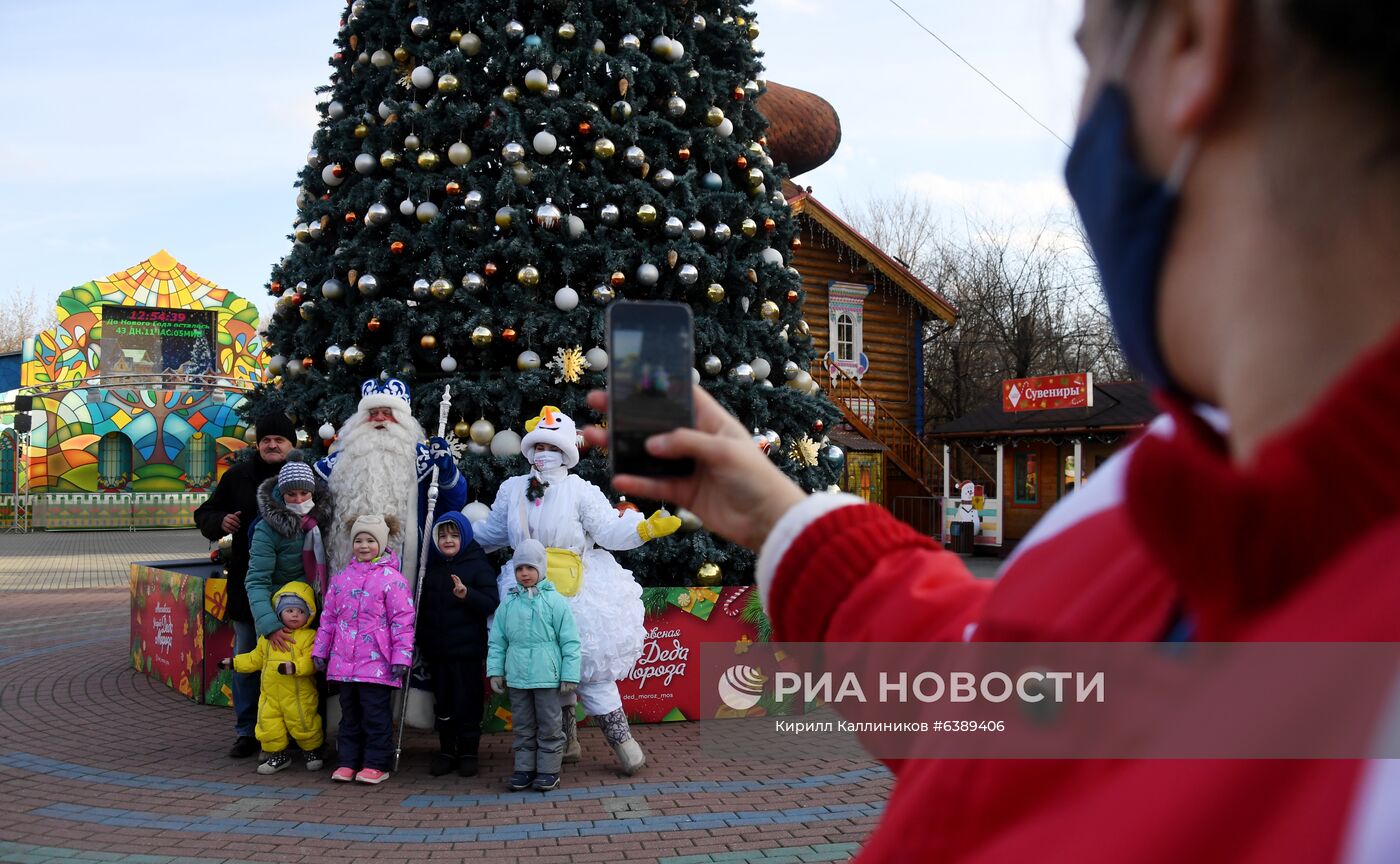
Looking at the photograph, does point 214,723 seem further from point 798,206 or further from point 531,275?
point 798,206

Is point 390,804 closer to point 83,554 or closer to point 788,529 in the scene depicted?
point 788,529

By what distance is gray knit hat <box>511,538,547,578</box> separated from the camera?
5.95 metres

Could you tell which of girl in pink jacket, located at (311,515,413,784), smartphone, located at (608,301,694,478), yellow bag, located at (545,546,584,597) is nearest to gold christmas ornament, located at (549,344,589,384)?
yellow bag, located at (545,546,584,597)

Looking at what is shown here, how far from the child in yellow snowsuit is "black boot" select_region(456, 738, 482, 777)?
90 centimetres

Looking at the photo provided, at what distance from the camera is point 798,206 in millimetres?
19969

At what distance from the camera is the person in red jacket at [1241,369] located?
53 centimetres

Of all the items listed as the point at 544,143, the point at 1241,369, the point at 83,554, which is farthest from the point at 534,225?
the point at 83,554

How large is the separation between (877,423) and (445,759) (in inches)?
714

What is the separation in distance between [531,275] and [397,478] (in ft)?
6.35

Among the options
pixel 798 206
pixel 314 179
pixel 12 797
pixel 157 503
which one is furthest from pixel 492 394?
pixel 157 503

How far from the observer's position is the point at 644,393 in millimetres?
1301

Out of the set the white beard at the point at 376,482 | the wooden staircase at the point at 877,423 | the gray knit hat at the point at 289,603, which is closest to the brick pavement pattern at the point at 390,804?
the gray knit hat at the point at 289,603

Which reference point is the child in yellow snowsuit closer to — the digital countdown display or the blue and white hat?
the blue and white hat

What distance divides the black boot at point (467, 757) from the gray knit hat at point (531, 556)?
1104 mm
